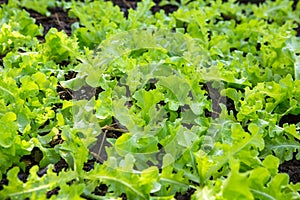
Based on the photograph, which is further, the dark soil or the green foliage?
the dark soil

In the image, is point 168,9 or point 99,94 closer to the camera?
point 99,94

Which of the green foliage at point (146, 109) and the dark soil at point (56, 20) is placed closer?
the green foliage at point (146, 109)

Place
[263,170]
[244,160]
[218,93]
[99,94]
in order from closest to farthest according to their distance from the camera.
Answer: [263,170]
[244,160]
[99,94]
[218,93]

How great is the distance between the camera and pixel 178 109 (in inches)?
82.5

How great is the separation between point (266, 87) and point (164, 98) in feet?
1.47

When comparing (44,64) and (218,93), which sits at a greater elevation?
(44,64)

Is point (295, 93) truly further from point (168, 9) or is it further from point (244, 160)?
point (168, 9)

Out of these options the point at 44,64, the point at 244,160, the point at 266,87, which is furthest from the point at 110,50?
the point at 244,160

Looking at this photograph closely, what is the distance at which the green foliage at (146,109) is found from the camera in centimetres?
162

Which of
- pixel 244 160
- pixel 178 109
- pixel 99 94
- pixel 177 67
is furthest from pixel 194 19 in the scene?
Result: pixel 244 160

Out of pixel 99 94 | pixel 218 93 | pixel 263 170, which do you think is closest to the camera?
pixel 263 170

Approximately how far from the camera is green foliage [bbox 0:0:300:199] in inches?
63.7

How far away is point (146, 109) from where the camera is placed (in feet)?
6.32

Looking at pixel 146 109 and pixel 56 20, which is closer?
pixel 146 109
